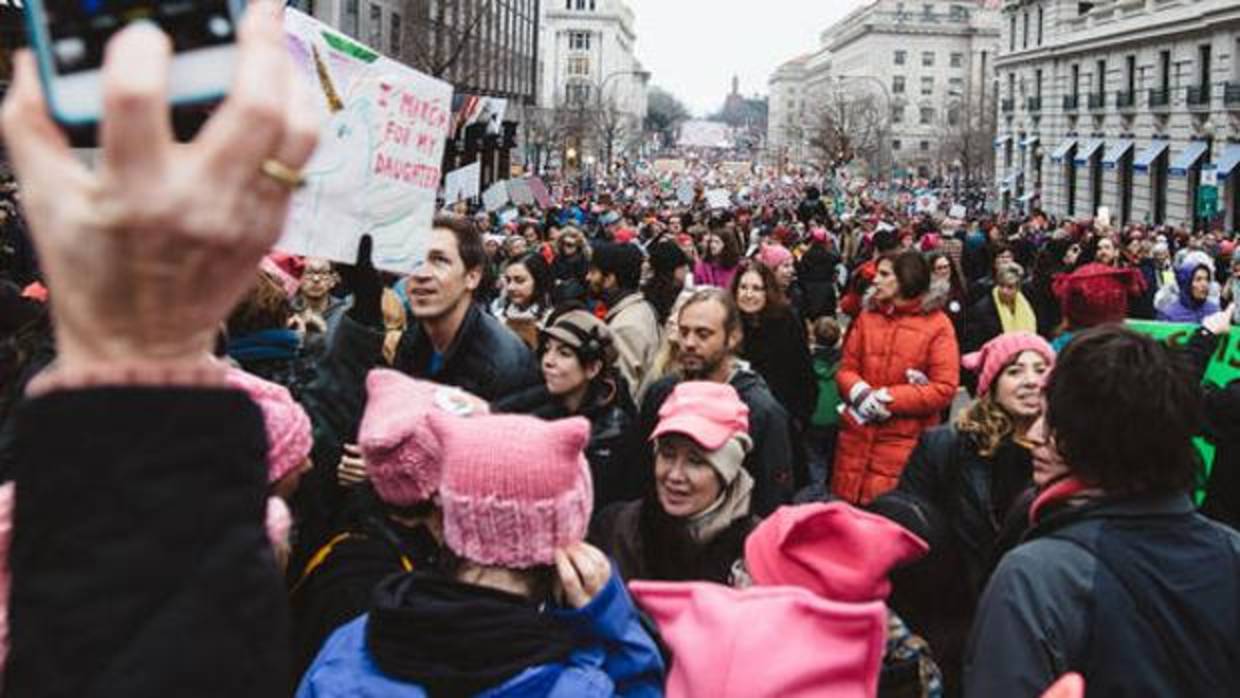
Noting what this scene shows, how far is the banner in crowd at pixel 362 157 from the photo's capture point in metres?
4.03

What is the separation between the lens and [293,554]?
357 cm

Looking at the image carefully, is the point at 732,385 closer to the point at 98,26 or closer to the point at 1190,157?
the point at 98,26

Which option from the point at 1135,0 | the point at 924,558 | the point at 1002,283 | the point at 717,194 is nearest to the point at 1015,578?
the point at 924,558

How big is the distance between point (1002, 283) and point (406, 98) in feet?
20.0

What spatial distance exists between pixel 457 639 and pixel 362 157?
219cm

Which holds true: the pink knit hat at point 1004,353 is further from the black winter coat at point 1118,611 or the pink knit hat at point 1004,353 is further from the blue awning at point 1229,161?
the blue awning at point 1229,161

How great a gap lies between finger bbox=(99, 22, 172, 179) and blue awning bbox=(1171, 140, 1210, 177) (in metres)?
50.4

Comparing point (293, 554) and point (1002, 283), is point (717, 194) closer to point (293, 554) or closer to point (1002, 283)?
point (1002, 283)

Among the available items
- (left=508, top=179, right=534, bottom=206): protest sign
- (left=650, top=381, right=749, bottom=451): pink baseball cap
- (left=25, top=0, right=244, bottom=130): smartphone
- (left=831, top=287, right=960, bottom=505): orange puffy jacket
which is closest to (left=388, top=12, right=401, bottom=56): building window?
(left=508, top=179, right=534, bottom=206): protest sign

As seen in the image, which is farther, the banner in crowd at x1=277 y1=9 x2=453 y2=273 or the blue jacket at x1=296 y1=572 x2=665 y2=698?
the banner in crowd at x1=277 y1=9 x2=453 y2=273

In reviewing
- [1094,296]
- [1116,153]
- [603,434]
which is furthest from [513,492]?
[1116,153]

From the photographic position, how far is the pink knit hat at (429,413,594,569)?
2.51m

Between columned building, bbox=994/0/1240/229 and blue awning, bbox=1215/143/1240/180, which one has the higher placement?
columned building, bbox=994/0/1240/229

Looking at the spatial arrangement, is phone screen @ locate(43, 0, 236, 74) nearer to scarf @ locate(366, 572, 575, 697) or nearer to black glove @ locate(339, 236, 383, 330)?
scarf @ locate(366, 572, 575, 697)
